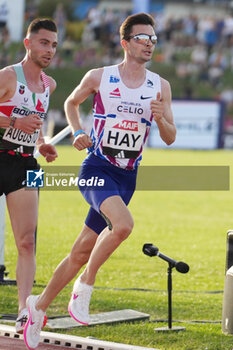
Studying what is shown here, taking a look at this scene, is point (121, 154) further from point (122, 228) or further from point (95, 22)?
point (95, 22)

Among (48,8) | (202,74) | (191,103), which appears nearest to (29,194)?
(191,103)

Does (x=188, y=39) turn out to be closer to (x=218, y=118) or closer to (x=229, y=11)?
(x=229, y=11)

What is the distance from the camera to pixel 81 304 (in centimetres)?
545

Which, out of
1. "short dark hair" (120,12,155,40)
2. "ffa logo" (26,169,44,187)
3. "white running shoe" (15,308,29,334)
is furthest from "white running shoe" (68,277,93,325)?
"short dark hair" (120,12,155,40)

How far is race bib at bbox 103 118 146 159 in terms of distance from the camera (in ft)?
18.2

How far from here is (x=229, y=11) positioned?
178ft

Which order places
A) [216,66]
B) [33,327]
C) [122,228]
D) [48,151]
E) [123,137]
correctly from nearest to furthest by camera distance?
[122,228]
[33,327]
[123,137]
[48,151]
[216,66]

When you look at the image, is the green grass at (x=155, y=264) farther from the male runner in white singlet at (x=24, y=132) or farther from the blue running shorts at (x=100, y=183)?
the blue running shorts at (x=100, y=183)

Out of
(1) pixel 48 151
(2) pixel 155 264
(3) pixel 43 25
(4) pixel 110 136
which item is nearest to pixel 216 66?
(2) pixel 155 264

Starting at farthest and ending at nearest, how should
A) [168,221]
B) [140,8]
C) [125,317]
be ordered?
[140,8]
[168,221]
[125,317]

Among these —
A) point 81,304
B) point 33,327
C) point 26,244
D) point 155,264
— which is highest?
point 155,264

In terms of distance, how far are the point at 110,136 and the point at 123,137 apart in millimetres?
95

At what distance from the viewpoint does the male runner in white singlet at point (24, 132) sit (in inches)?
225

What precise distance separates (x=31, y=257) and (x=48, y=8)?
45.8 metres
